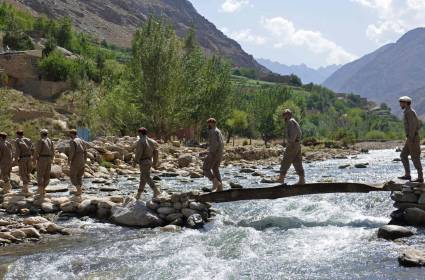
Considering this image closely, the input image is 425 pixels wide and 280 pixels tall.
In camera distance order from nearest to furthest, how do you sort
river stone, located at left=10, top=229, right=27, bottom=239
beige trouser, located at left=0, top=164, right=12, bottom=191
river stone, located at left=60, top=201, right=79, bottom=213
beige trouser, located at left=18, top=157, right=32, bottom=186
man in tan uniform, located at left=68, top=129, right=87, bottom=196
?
1. river stone, located at left=10, top=229, right=27, bottom=239
2. river stone, located at left=60, top=201, right=79, bottom=213
3. man in tan uniform, located at left=68, top=129, right=87, bottom=196
4. beige trouser, located at left=18, top=157, right=32, bottom=186
5. beige trouser, located at left=0, top=164, right=12, bottom=191

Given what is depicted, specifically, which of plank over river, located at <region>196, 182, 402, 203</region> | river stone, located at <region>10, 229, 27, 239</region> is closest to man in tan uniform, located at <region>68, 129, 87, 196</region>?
river stone, located at <region>10, 229, 27, 239</region>

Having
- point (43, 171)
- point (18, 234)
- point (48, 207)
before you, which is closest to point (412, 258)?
point (18, 234)

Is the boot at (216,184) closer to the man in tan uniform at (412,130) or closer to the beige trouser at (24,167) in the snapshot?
the man in tan uniform at (412,130)

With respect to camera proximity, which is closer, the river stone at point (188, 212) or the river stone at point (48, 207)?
the river stone at point (188, 212)

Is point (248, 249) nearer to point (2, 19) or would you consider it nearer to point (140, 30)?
point (140, 30)

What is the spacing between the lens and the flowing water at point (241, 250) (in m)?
10.5

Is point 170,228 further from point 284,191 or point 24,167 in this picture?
point 24,167

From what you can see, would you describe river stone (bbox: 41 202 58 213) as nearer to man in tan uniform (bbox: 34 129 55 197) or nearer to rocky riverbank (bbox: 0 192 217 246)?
rocky riverbank (bbox: 0 192 217 246)

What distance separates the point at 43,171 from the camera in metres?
18.3

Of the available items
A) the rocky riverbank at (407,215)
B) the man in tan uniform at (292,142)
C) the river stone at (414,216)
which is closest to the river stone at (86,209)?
the man in tan uniform at (292,142)

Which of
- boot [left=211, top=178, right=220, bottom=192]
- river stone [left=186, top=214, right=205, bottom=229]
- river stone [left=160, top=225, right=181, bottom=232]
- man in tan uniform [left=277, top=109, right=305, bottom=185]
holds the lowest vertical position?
river stone [left=160, top=225, right=181, bottom=232]

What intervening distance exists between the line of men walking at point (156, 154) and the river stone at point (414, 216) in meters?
0.86

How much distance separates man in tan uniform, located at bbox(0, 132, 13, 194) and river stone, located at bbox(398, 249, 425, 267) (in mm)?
14656

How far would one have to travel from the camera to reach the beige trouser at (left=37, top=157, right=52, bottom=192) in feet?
59.8
